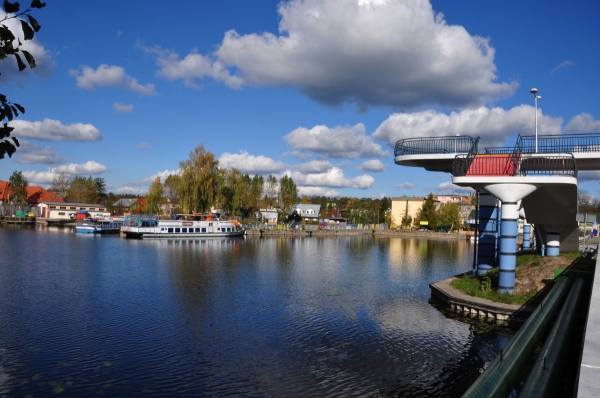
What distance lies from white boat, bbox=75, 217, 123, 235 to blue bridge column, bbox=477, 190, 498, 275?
63938 mm

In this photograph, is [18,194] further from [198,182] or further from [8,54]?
[8,54]

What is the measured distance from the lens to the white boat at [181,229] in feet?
228

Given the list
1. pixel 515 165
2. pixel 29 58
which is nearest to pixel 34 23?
pixel 29 58

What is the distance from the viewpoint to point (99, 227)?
75875mm

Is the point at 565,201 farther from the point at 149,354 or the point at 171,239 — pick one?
the point at 171,239

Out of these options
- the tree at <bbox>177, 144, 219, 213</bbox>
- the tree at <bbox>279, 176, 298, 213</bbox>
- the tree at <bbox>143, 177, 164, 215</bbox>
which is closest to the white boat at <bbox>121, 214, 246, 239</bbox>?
the tree at <bbox>177, 144, 219, 213</bbox>

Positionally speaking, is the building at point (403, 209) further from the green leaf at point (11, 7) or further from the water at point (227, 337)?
the green leaf at point (11, 7)

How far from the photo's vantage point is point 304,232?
95.1m

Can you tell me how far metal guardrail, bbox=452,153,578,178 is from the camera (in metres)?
20.5

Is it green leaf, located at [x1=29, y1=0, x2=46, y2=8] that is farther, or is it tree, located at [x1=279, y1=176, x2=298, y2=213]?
tree, located at [x1=279, y1=176, x2=298, y2=213]

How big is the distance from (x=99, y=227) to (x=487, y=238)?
214ft

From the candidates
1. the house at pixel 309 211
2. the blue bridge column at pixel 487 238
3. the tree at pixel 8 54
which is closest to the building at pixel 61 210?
the house at pixel 309 211

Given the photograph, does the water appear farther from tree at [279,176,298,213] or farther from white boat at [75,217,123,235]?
tree at [279,176,298,213]

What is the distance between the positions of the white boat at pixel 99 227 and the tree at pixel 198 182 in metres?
12.8
